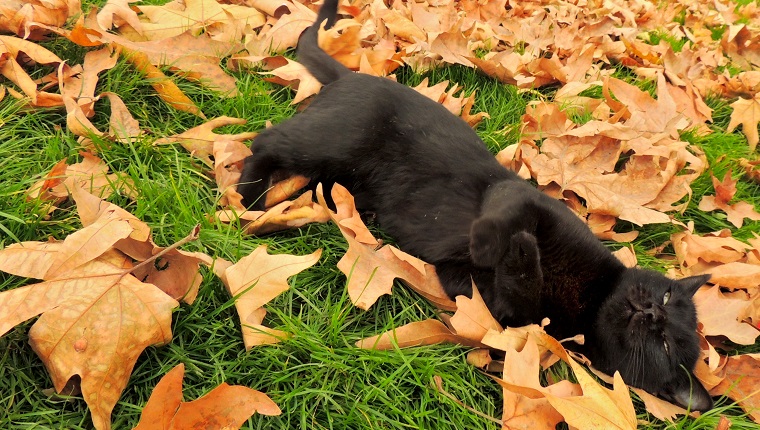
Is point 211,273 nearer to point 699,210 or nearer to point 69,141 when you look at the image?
point 69,141

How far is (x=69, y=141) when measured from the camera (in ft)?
6.24

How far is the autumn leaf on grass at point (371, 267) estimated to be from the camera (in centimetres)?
164

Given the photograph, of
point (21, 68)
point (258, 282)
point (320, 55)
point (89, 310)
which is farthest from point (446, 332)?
point (21, 68)

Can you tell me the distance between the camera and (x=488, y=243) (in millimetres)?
1822

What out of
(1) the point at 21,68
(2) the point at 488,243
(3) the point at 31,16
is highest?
(3) the point at 31,16

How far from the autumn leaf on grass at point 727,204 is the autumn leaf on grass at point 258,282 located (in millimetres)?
→ 1943

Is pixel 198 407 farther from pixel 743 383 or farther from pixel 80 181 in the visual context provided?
pixel 743 383

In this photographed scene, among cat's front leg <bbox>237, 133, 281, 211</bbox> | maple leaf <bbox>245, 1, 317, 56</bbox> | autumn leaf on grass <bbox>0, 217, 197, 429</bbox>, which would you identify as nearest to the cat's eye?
cat's front leg <bbox>237, 133, 281, 211</bbox>

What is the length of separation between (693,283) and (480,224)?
76 cm

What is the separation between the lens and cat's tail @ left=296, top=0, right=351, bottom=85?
95.5 inches

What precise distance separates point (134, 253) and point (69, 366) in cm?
34

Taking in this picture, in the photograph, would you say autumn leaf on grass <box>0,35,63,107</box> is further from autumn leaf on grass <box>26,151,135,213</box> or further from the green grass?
autumn leaf on grass <box>26,151,135,213</box>

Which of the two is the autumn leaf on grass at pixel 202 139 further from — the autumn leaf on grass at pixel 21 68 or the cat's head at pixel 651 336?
the cat's head at pixel 651 336

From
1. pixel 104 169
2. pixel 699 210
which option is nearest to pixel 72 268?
pixel 104 169
